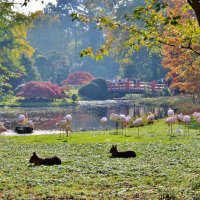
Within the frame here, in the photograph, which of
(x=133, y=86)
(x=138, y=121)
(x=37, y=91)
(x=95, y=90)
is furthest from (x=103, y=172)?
(x=95, y=90)

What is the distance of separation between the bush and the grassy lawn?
55.8 metres

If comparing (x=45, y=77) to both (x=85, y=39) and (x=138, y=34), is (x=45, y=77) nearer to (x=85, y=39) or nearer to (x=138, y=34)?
(x=85, y=39)

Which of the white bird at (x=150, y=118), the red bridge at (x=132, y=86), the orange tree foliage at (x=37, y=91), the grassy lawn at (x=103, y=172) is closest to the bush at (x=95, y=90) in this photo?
the red bridge at (x=132, y=86)

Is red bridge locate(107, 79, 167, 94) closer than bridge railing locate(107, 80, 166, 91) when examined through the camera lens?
No

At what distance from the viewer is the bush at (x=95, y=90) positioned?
3130 inches

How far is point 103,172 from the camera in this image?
14.9m

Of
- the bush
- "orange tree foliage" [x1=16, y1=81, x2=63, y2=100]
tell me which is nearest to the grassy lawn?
"orange tree foliage" [x1=16, y1=81, x2=63, y2=100]

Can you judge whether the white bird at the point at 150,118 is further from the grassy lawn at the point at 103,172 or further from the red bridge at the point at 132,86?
the red bridge at the point at 132,86

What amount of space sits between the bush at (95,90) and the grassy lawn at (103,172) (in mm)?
55814

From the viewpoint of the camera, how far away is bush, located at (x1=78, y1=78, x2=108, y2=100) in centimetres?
7950

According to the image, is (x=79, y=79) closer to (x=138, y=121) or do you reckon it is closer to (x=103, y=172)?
(x=138, y=121)

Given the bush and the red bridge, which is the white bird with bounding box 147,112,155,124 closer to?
the red bridge

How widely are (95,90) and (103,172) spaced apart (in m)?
65.4

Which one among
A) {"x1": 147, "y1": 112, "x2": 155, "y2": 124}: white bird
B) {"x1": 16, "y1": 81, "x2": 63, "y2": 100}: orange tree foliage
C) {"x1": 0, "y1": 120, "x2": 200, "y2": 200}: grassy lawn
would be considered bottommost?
{"x1": 0, "y1": 120, "x2": 200, "y2": 200}: grassy lawn
